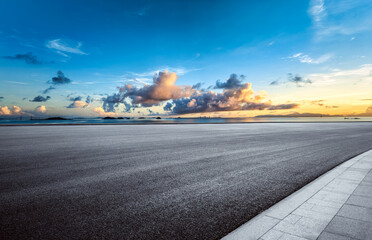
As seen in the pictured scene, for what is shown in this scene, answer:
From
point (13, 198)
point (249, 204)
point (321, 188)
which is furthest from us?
point (321, 188)

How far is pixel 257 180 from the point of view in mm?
5562

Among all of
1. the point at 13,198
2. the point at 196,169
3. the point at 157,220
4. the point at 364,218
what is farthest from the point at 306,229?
the point at 13,198

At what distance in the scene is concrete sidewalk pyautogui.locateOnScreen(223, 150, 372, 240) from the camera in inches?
113

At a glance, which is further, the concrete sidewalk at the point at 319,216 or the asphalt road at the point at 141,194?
the asphalt road at the point at 141,194

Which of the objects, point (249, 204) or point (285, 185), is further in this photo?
point (285, 185)

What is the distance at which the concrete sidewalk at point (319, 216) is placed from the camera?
2.87 metres

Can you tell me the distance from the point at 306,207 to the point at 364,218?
2.51 ft

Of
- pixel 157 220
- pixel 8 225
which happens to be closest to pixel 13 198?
pixel 8 225

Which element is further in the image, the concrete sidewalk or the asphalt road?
the asphalt road

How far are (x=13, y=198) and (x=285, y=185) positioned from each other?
5.80 metres

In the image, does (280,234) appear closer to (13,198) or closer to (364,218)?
(364,218)

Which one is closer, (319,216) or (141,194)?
(319,216)

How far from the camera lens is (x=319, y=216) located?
337 cm

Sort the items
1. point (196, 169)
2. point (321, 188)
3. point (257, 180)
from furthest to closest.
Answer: point (196, 169) < point (257, 180) < point (321, 188)
